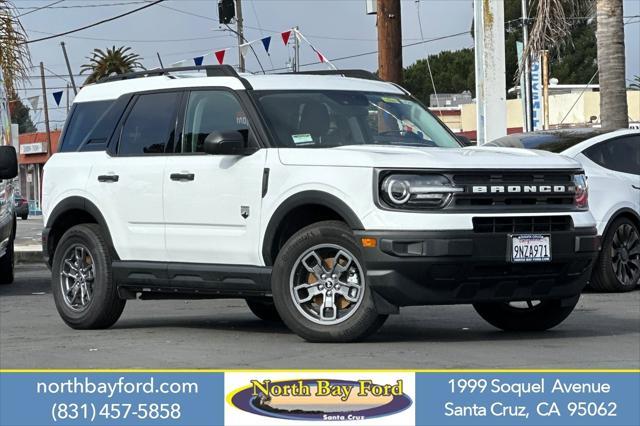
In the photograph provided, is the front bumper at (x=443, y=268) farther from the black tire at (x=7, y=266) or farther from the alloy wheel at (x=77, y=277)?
the black tire at (x=7, y=266)

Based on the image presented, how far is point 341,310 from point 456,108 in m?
59.5

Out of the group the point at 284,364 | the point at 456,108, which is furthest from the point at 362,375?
the point at 456,108

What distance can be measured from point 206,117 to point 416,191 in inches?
81.2

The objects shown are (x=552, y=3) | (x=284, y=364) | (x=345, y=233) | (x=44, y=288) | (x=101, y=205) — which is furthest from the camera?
(x=552, y=3)

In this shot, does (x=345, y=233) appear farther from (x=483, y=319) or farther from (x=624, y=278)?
(x=624, y=278)

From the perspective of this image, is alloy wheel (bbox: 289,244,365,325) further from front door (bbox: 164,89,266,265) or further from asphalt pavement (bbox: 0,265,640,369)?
front door (bbox: 164,89,266,265)

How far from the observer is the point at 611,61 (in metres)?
20.0

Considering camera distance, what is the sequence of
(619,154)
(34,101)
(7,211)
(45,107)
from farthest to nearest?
(45,107) < (34,101) < (7,211) < (619,154)

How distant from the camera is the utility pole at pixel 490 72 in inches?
705

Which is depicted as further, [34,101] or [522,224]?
[34,101]

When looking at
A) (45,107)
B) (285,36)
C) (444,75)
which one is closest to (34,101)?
(45,107)

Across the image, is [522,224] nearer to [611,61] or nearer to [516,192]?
[516,192]

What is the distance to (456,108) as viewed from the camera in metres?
67.6

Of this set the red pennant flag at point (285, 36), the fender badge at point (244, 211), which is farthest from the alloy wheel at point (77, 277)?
the red pennant flag at point (285, 36)
